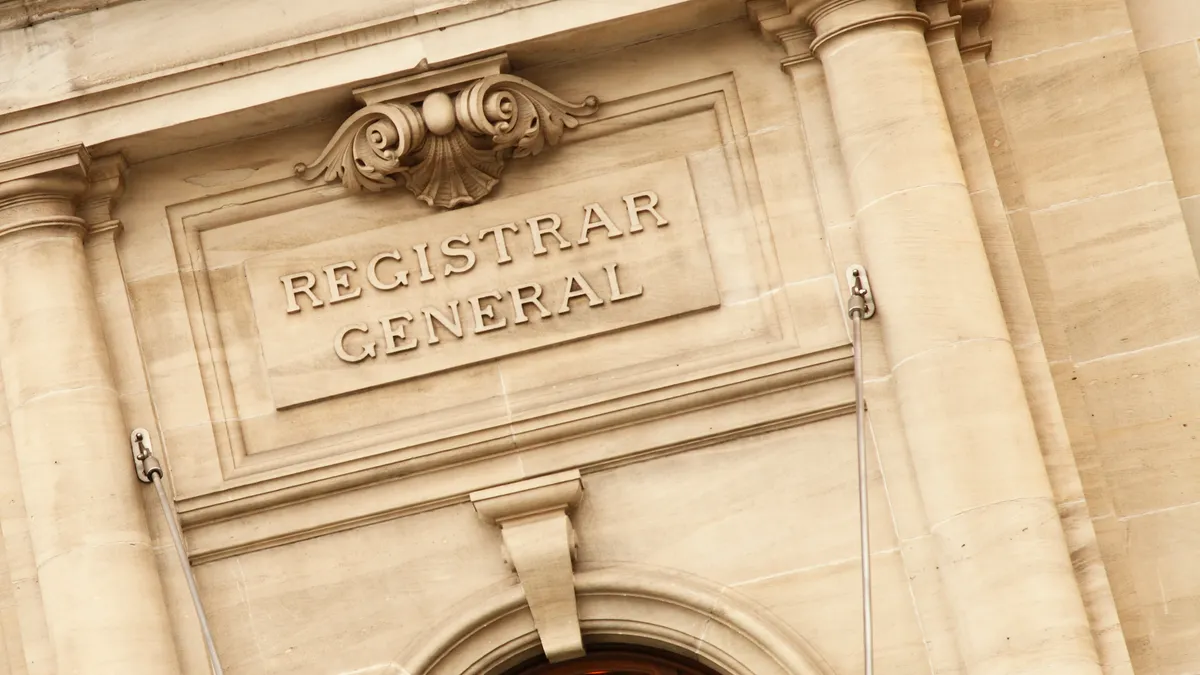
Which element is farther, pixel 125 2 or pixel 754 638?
pixel 125 2

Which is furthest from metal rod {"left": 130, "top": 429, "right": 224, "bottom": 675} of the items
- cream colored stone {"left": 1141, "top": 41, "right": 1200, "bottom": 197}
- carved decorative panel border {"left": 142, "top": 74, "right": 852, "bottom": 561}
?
cream colored stone {"left": 1141, "top": 41, "right": 1200, "bottom": 197}

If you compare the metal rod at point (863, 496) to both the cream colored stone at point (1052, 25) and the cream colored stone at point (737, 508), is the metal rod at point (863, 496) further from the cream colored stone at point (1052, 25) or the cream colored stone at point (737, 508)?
the cream colored stone at point (1052, 25)

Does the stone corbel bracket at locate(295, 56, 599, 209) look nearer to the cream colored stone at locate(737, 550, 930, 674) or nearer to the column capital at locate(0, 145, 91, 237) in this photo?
the column capital at locate(0, 145, 91, 237)

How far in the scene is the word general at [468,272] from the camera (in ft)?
33.3

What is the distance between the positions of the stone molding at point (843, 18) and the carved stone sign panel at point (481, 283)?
76 cm

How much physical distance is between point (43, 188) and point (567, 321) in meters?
2.53

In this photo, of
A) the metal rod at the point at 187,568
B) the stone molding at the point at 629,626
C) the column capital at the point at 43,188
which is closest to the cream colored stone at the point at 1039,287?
the stone molding at the point at 629,626

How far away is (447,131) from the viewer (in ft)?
33.2

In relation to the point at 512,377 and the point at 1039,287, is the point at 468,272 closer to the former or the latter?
the point at 512,377

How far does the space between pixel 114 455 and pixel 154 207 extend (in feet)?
4.14

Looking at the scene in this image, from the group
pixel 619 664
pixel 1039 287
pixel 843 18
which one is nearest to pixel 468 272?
pixel 619 664

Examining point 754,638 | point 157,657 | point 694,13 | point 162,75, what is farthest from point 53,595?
point 694,13

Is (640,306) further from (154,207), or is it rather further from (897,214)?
(154,207)

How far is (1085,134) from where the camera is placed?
1025 cm
